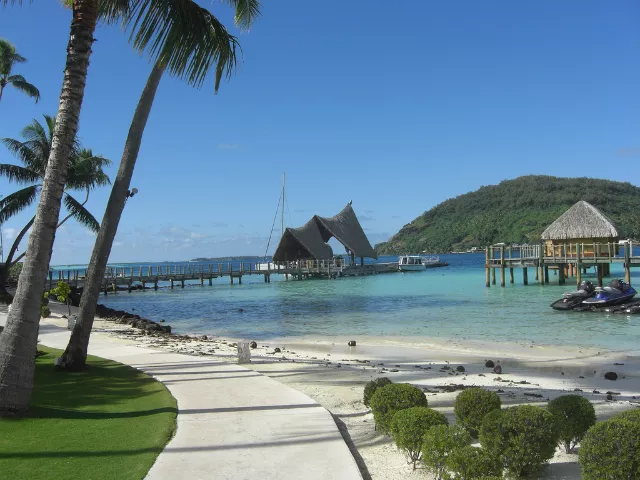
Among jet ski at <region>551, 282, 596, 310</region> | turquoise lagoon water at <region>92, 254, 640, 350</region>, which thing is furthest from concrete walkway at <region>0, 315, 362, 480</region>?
jet ski at <region>551, 282, 596, 310</region>

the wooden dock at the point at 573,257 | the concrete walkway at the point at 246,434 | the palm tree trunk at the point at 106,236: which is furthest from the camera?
the wooden dock at the point at 573,257

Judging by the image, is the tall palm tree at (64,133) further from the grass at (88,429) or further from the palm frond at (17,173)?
the palm frond at (17,173)

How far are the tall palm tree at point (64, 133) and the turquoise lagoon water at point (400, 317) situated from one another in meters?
12.1

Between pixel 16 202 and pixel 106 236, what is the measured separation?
19758 millimetres

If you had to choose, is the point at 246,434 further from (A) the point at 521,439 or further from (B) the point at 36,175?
(B) the point at 36,175

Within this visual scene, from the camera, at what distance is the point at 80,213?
27531 millimetres

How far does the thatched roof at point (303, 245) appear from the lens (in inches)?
2053

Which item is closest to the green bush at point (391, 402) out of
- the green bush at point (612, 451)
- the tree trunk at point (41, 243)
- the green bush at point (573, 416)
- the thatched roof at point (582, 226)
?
the green bush at point (573, 416)

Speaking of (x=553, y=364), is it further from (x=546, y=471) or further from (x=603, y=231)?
(x=603, y=231)

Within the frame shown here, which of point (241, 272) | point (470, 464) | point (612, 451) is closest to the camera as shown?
point (612, 451)

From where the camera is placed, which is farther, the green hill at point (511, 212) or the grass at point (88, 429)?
the green hill at point (511, 212)

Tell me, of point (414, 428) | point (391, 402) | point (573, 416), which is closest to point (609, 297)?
point (573, 416)

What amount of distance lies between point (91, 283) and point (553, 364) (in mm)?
9514

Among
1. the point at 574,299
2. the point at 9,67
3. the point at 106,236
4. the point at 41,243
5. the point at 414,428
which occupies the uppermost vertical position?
the point at 9,67
